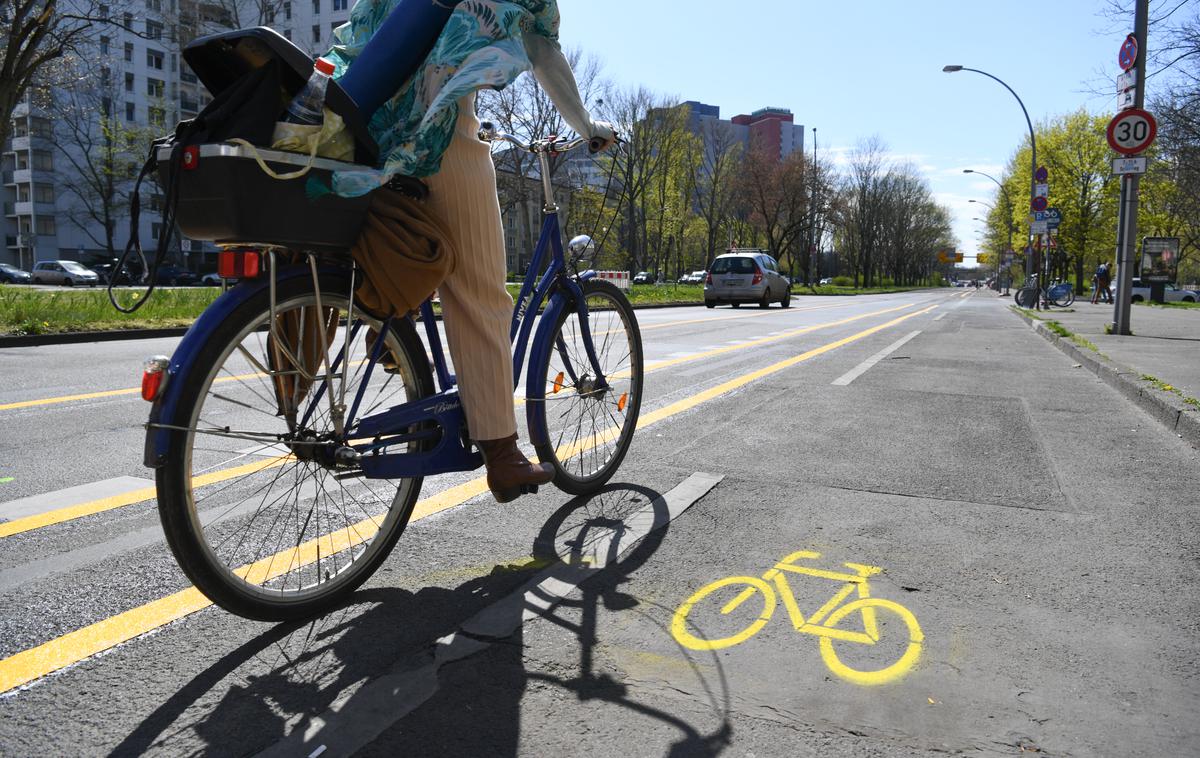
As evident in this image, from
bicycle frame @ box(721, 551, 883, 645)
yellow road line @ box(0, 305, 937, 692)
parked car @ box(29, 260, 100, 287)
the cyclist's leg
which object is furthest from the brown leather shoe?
parked car @ box(29, 260, 100, 287)

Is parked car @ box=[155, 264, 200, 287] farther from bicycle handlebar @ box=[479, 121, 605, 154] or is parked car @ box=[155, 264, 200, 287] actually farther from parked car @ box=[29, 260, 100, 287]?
bicycle handlebar @ box=[479, 121, 605, 154]

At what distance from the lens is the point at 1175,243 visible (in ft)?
115

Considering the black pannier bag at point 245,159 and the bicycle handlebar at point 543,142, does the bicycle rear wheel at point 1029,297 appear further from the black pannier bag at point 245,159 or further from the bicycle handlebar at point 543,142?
the black pannier bag at point 245,159

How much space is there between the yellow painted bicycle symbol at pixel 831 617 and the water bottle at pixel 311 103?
5.18 feet

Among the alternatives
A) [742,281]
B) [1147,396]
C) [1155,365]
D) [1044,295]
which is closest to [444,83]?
[1147,396]

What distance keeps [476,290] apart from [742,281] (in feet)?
82.5

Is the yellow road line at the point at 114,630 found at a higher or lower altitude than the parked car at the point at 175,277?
lower

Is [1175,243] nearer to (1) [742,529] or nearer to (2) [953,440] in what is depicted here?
(2) [953,440]

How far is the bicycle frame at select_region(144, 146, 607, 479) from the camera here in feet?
6.76

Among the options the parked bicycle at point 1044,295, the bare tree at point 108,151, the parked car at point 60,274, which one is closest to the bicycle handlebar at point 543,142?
the parked bicycle at point 1044,295

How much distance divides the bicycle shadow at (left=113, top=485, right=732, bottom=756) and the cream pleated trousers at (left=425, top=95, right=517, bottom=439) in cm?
53

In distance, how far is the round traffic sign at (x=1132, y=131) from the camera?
12250 mm

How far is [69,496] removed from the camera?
11.2 feet

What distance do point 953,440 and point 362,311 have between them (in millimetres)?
3856
